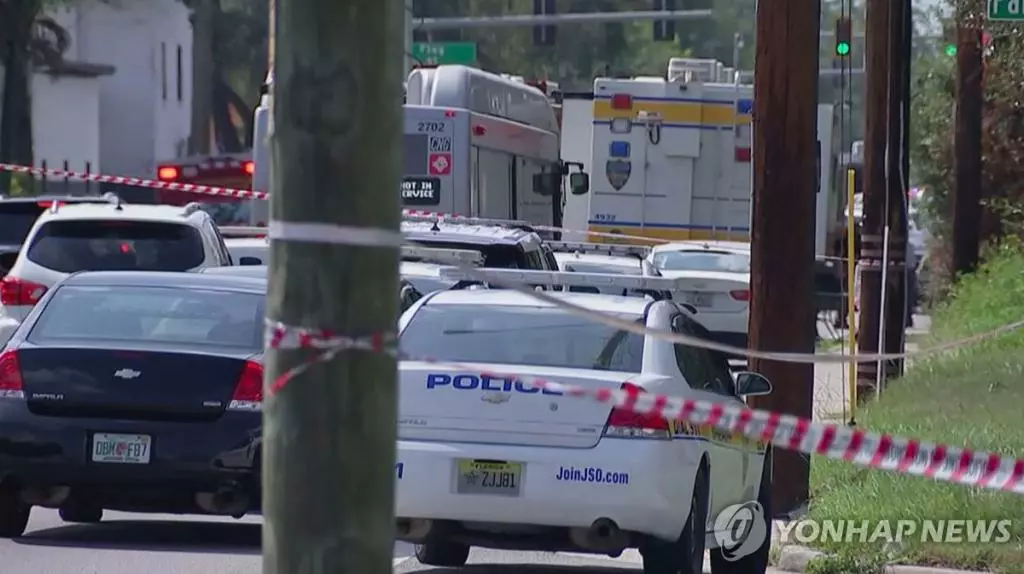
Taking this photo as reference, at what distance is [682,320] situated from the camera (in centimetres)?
1027

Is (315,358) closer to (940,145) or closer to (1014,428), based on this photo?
(1014,428)

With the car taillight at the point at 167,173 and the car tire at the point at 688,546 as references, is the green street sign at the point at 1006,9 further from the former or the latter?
the car taillight at the point at 167,173

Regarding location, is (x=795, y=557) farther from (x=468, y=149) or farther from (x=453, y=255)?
(x=468, y=149)

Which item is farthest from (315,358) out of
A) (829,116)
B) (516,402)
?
(829,116)

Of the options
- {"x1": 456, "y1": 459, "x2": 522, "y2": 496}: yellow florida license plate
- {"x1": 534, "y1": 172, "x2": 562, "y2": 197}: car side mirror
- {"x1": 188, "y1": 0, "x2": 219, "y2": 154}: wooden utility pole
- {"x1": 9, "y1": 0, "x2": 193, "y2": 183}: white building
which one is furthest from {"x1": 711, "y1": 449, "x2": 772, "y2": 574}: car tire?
{"x1": 188, "y1": 0, "x2": 219, "y2": 154}: wooden utility pole

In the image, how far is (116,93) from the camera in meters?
58.8

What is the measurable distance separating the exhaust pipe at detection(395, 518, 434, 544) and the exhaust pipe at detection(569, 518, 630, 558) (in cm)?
65

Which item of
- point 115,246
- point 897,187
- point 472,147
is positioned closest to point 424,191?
point 472,147

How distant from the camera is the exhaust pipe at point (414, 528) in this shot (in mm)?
8805

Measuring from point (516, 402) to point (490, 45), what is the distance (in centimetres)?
6690

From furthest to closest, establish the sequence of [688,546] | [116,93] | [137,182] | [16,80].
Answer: [116,93] < [16,80] < [137,182] < [688,546]

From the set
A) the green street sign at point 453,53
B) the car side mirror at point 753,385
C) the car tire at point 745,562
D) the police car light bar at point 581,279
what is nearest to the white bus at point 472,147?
the police car light bar at point 581,279

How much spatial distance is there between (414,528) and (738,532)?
1971 millimetres

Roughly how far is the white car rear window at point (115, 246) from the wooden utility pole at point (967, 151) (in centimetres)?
1203
